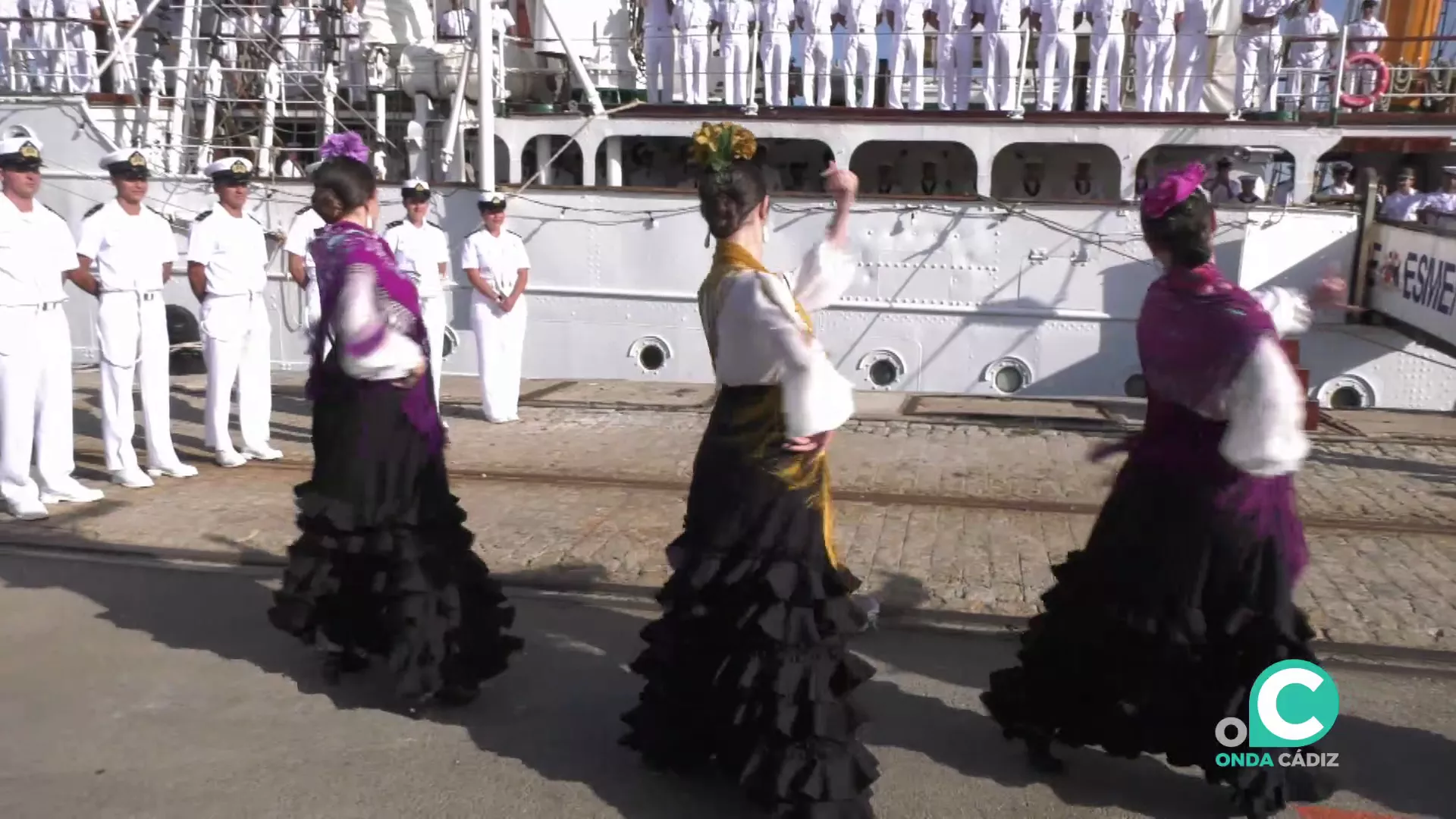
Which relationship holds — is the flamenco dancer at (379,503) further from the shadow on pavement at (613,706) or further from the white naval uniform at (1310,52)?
the white naval uniform at (1310,52)

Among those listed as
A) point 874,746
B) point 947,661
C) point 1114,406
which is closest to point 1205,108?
point 1114,406

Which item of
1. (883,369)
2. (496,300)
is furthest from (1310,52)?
(496,300)

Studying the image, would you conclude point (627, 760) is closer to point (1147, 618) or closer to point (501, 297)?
point (1147, 618)

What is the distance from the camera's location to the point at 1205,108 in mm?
12117

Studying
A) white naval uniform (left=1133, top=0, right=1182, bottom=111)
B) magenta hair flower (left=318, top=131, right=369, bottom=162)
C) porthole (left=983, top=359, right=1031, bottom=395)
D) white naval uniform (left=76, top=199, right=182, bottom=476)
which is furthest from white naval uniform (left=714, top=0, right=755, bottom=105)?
magenta hair flower (left=318, top=131, right=369, bottom=162)

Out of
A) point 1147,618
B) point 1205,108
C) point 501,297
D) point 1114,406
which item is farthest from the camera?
point 1205,108

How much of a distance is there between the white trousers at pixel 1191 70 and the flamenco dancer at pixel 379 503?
394 inches

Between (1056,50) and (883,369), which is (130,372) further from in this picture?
(1056,50)

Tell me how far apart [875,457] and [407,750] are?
467 cm

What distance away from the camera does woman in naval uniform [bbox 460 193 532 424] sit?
8492 millimetres

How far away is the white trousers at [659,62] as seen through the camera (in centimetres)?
1234

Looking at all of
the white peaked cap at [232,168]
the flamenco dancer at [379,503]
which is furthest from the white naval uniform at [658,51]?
the flamenco dancer at [379,503]

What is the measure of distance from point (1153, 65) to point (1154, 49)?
165 mm

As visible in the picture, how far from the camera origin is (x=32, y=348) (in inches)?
219
